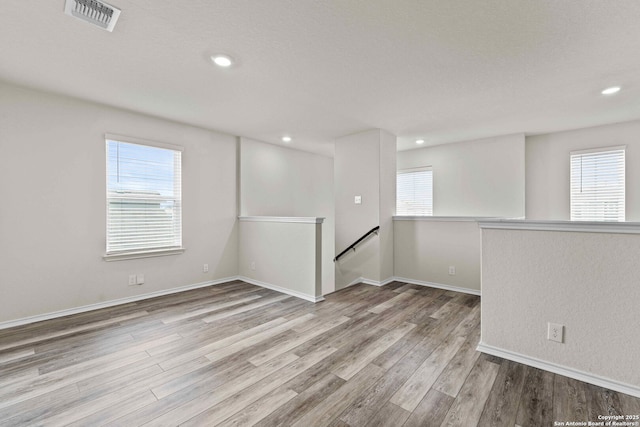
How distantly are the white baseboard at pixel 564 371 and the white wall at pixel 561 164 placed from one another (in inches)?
140

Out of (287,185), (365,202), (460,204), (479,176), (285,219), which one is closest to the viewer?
(285,219)

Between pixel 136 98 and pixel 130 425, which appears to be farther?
pixel 136 98

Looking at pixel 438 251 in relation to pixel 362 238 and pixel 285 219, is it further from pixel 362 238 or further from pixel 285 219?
pixel 285 219

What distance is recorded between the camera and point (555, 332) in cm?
213

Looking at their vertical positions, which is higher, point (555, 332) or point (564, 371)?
point (555, 332)

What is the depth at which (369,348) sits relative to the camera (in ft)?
8.20

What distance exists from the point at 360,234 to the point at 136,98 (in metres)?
3.69

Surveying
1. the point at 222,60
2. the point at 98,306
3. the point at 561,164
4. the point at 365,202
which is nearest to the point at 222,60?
the point at 222,60

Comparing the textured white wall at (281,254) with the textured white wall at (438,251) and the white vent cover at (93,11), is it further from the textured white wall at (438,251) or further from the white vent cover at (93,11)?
the white vent cover at (93,11)

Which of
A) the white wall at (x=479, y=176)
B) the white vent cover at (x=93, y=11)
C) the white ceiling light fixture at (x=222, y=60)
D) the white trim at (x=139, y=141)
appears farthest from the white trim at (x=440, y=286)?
the white vent cover at (x=93, y=11)

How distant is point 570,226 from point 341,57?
225 centimetres

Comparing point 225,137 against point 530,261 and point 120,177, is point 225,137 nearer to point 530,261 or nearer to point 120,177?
point 120,177

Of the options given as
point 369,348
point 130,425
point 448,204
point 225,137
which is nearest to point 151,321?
point 130,425

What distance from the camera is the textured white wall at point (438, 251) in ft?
13.8
